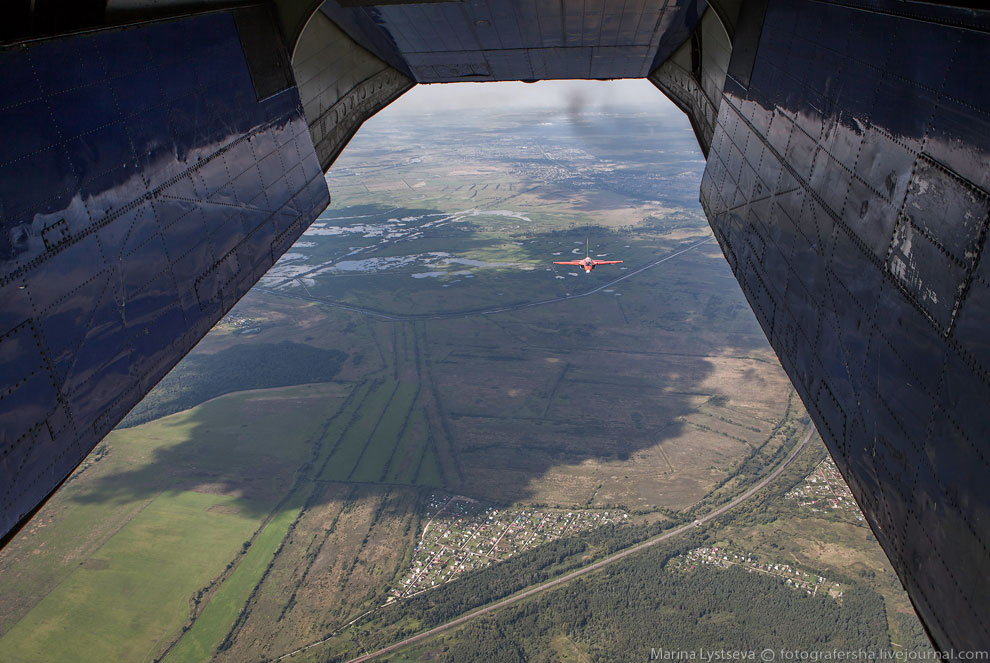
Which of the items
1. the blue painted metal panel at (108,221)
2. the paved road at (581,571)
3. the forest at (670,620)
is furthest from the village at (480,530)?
the blue painted metal panel at (108,221)

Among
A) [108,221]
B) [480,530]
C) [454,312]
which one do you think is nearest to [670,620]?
[480,530]

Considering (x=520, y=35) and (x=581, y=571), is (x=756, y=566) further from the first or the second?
(x=520, y=35)

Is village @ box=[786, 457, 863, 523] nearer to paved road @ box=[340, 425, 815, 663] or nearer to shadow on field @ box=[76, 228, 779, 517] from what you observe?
paved road @ box=[340, 425, 815, 663]

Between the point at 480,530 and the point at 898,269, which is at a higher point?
the point at 898,269

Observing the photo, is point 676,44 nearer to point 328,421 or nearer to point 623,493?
point 623,493

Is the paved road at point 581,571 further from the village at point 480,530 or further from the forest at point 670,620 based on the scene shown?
the village at point 480,530

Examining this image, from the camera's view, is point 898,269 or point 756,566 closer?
point 898,269
